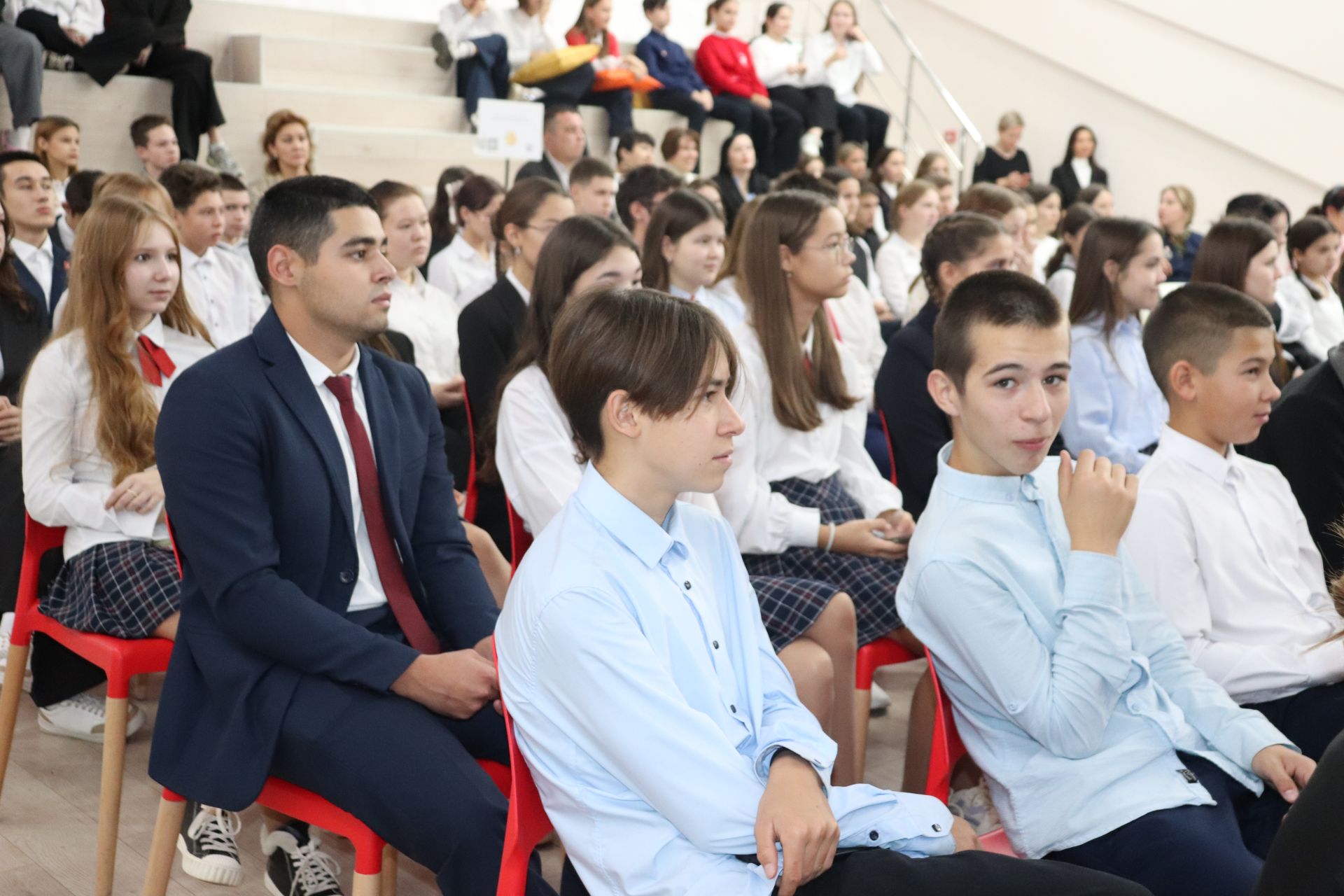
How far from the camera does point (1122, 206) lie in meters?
10.9

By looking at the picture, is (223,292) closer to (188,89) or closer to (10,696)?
(10,696)

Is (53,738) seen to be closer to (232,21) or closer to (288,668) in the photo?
(288,668)

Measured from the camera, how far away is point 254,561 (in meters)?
1.76

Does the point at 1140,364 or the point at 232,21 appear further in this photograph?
the point at 232,21

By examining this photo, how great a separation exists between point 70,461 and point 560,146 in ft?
14.8

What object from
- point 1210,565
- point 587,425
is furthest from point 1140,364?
point 587,425

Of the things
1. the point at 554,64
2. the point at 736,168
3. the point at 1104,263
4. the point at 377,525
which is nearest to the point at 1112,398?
the point at 1104,263

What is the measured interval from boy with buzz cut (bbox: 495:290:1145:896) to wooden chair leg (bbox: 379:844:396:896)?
0.51 m

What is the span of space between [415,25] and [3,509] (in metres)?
6.26

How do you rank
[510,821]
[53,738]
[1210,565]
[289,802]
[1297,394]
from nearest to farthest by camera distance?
1. [510,821]
2. [289,802]
3. [1210,565]
4. [1297,394]
5. [53,738]

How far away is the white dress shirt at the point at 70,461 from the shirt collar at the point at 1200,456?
68.3 inches

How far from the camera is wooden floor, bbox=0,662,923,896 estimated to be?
217 cm

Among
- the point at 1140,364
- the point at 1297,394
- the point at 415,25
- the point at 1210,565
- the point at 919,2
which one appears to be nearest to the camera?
the point at 1210,565

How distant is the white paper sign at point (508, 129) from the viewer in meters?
6.15
